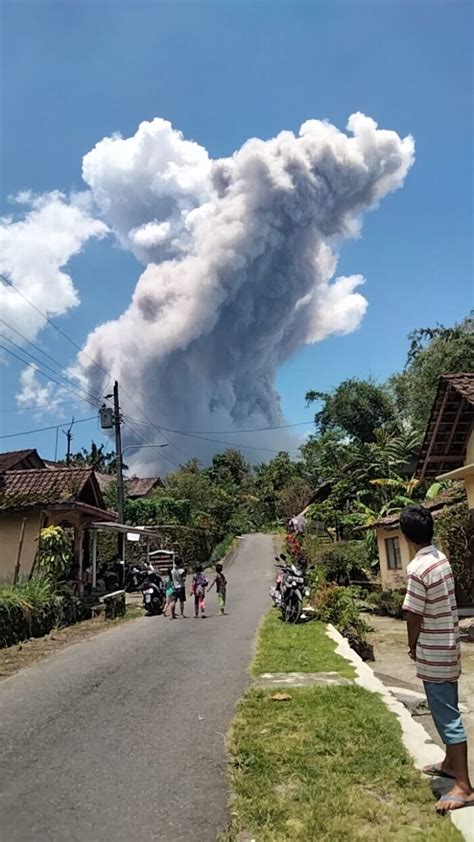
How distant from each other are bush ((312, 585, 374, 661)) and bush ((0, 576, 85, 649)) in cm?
623

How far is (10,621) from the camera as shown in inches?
483

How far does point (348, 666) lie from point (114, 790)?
15.6ft

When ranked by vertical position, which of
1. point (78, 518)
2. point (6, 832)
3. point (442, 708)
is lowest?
point (6, 832)

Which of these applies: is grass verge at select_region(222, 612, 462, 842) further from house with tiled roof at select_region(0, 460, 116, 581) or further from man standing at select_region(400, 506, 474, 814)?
house with tiled roof at select_region(0, 460, 116, 581)

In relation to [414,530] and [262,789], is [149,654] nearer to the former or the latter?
[262,789]

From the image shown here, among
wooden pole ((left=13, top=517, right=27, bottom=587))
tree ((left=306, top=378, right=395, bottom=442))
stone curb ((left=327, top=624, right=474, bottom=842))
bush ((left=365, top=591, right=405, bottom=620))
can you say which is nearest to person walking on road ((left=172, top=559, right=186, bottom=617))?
wooden pole ((left=13, top=517, right=27, bottom=587))

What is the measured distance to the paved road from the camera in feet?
12.5

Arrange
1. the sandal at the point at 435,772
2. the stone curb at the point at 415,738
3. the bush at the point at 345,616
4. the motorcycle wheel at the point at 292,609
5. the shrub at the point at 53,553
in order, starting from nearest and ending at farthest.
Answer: the stone curb at the point at 415,738
the sandal at the point at 435,772
the bush at the point at 345,616
the motorcycle wheel at the point at 292,609
the shrub at the point at 53,553

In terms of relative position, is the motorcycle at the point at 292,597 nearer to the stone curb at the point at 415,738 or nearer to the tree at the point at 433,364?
the stone curb at the point at 415,738

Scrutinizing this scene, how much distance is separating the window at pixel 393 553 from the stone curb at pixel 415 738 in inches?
523

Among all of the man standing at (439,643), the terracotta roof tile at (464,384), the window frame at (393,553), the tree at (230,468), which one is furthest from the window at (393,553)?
the tree at (230,468)

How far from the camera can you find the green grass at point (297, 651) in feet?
27.5

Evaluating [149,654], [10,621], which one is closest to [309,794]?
[149,654]

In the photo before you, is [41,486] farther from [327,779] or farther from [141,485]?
[141,485]
